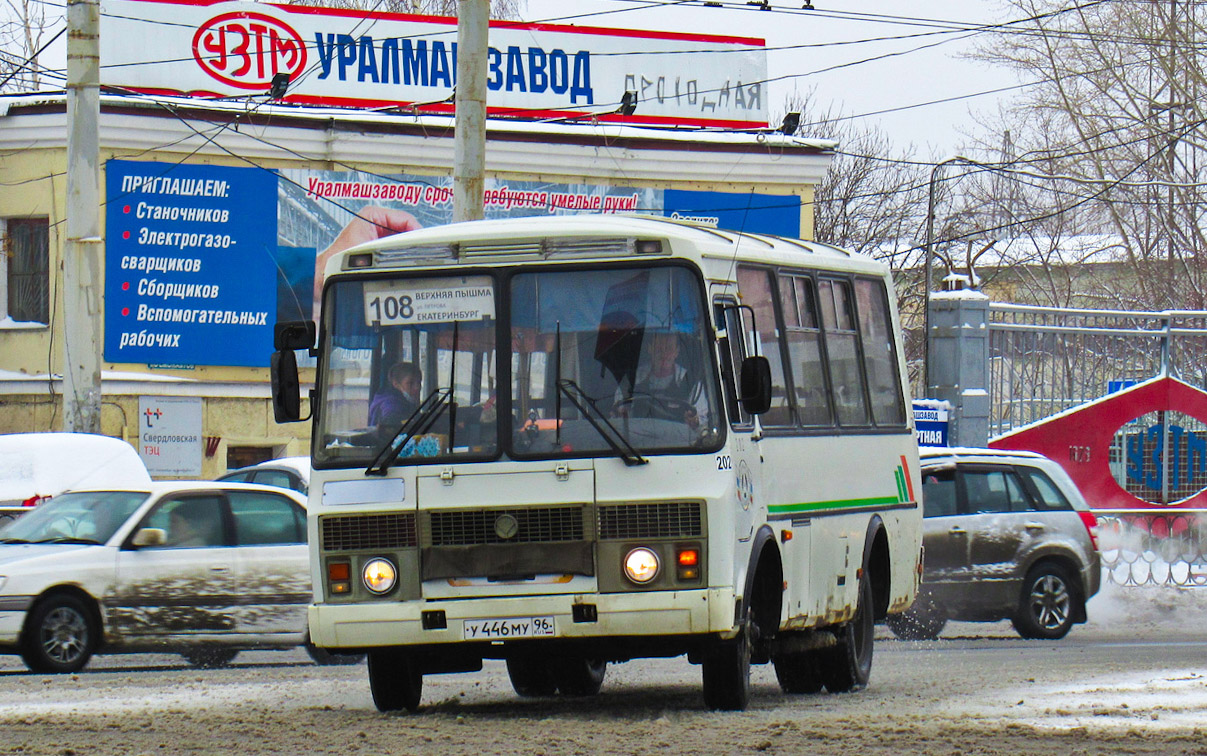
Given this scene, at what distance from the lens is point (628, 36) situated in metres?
31.0

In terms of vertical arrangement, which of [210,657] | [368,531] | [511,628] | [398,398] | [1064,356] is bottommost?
[210,657]

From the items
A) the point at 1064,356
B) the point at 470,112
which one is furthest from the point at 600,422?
the point at 1064,356

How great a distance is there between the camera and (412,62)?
2961 centimetres

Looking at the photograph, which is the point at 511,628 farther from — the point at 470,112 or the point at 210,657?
the point at 470,112

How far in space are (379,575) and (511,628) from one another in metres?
0.72

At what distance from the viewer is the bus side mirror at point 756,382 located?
9.10 m

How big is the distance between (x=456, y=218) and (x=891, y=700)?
7.43m

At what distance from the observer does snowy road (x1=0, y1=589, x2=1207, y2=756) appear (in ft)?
26.4

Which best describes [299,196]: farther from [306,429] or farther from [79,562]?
[79,562]

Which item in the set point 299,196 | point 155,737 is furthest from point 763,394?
point 299,196

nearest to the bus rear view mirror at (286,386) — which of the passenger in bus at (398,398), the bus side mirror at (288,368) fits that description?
the bus side mirror at (288,368)

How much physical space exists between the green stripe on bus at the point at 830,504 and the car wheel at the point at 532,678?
198 centimetres

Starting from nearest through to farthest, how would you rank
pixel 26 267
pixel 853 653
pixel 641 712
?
pixel 641 712 → pixel 853 653 → pixel 26 267

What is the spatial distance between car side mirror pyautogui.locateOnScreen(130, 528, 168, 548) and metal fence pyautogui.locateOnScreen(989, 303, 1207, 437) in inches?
460
